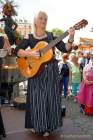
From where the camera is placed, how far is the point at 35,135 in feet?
20.0

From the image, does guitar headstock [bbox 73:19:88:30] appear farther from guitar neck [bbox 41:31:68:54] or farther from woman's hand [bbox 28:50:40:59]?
woman's hand [bbox 28:50:40:59]

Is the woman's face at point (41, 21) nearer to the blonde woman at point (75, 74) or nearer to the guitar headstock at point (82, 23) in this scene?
the guitar headstock at point (82, 23)

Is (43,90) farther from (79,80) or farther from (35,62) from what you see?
(79,80)

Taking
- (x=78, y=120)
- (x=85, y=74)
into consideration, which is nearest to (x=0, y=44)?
(x=78, y=120)

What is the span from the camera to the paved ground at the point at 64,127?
604cm

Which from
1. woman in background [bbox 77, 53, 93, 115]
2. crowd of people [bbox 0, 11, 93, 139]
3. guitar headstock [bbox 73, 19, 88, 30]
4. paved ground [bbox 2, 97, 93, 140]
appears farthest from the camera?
woman in background [bbox 77, 53, 93, 115]

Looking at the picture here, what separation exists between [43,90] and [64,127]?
3.69 feet

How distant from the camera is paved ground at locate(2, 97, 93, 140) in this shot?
604cm

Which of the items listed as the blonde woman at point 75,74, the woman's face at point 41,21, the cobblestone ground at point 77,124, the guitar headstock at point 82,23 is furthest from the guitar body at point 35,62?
the blonde woman at point 75,74

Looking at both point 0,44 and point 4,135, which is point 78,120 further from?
point 0,44

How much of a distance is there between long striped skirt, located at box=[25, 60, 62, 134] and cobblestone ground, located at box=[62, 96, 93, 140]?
1.33 feet

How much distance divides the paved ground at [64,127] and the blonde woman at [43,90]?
22 centimetres

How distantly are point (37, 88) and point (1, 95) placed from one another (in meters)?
3.91

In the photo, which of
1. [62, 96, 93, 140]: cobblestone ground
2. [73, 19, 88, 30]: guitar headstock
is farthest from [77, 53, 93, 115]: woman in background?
[73, 19, 88, 30]: guitar headstock
